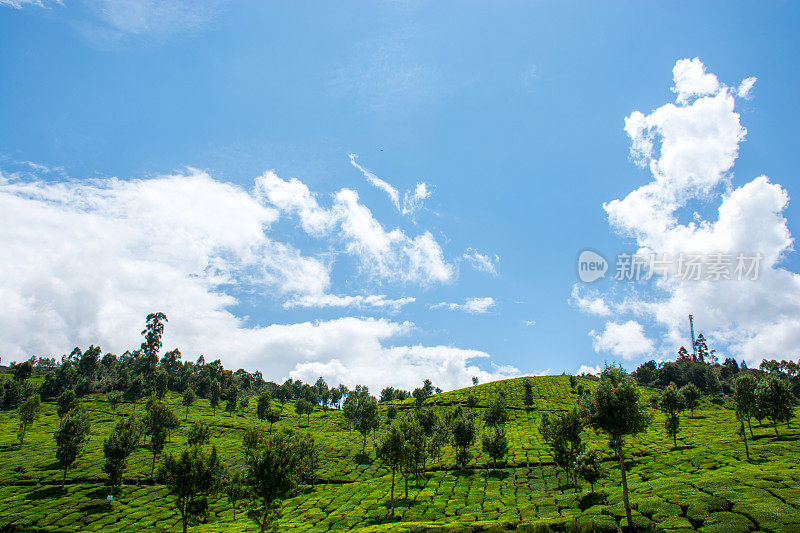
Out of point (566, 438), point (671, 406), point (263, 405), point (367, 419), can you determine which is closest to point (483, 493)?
point (566, 438)

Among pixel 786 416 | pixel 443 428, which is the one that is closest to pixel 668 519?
pixel 786 416

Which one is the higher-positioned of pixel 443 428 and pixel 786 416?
pixel 786 416

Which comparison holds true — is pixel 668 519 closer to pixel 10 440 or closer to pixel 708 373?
pixel 10 440

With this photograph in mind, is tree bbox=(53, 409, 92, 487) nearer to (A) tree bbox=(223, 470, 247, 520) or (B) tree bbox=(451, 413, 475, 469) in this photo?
(A) tree bbox=(223, 470, 247, 520)

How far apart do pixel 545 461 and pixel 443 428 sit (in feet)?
94.7

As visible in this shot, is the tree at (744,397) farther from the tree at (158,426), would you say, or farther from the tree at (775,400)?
the tree at (158,426)

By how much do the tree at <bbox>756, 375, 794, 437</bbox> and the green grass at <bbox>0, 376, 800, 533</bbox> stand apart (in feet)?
17.6

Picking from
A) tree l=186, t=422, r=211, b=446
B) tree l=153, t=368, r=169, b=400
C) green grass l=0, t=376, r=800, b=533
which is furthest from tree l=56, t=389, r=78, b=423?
tree l=186, t=422, r=211, b=446

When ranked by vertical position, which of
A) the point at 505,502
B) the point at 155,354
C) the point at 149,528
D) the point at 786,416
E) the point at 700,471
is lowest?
the point at 149,528

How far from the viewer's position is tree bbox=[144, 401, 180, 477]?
8381 centimetres

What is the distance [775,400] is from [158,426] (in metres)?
128

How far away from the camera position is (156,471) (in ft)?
273

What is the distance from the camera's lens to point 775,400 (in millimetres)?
73812

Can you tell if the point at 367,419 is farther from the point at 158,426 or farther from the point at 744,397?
the point at 744,397
